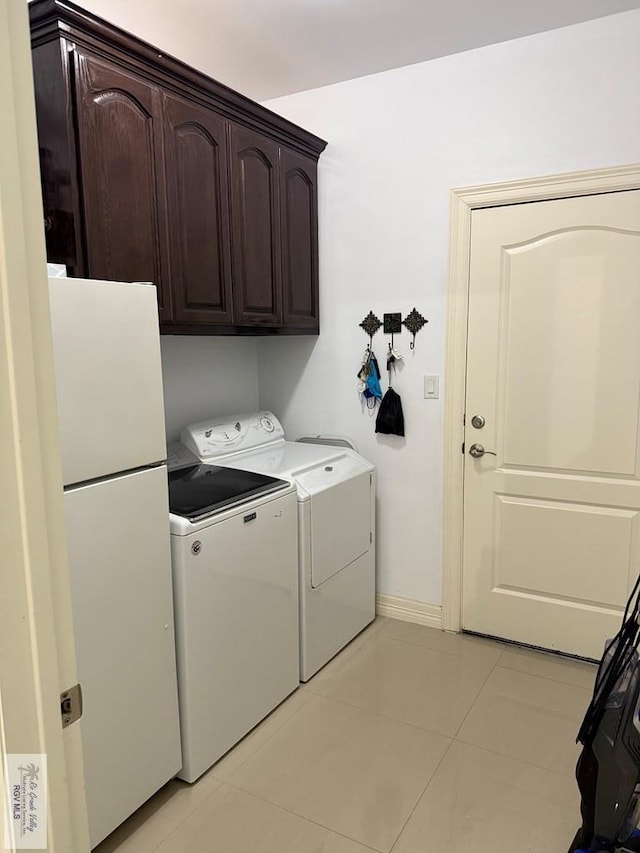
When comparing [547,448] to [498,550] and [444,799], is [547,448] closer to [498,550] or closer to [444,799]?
[498,550]

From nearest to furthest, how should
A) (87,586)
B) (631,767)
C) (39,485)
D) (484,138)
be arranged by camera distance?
1. (39,485)
2. (631,767)
3. (87,586)
4. (484,138)

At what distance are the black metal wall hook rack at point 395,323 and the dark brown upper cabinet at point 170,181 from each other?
0.33m

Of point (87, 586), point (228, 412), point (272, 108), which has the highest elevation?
point (272, 108)

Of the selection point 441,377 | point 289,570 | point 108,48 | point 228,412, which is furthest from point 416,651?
point 108,48

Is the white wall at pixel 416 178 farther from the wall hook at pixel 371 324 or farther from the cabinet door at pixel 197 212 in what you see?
the cabinet door at pixel 197 212

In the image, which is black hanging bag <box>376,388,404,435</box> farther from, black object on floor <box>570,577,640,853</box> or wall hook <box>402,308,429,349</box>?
black object on floor <box>570,577,640,853</box>

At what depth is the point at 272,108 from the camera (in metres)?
3.15

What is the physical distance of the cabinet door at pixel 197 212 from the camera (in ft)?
7.17

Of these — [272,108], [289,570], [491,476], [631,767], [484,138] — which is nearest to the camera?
[631,767]

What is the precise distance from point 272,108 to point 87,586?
2632 mm

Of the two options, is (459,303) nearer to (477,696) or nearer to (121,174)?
(121,174)

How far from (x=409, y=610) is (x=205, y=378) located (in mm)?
1601

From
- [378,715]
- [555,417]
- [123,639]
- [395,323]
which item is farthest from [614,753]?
[395,323]

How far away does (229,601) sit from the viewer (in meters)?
2.13
